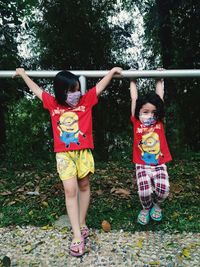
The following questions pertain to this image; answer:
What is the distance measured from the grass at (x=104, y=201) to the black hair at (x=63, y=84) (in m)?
1.28

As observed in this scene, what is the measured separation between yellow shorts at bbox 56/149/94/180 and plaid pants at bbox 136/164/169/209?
47 cm

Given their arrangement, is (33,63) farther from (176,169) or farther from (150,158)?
(150,158)

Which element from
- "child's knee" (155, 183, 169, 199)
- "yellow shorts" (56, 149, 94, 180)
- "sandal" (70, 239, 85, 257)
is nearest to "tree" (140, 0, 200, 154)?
"child's knee" (155, 183, 169, 199)

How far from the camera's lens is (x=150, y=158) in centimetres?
326

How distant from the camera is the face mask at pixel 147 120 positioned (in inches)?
128

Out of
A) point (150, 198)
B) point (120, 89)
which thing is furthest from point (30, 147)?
point (150, 198)

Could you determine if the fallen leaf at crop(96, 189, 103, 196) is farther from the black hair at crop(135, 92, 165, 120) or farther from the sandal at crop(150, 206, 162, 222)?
the black hair at crop(135, 92, 165, 120)

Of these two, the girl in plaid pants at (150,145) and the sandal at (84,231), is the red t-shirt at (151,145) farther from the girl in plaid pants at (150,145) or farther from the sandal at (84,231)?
the sandal at (84,231)

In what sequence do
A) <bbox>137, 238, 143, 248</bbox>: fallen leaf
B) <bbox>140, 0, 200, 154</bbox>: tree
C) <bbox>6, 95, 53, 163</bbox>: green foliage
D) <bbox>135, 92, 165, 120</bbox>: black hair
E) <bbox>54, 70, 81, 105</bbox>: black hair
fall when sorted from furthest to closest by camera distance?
1. <bbox>6, 95, 53, 163</bbox>: green foliage
2. <bbox>140, 0, 200, 154</bbox>: tree
3. <bbox>135, 92, 165, 120</bbox>: black hair
4. <bbox>137, 238, 143, 248</bbox>: fallen leaf
5. <bbox>54, 70, 81, 105</bbox>: black hair

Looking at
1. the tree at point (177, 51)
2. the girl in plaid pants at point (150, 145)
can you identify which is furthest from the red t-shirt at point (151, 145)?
the tree at point (177, 51)

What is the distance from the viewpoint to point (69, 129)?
3.04m

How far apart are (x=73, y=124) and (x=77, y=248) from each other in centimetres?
97

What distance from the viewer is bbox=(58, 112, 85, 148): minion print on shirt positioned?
9.95 feet

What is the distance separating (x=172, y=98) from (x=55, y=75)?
504 cm
